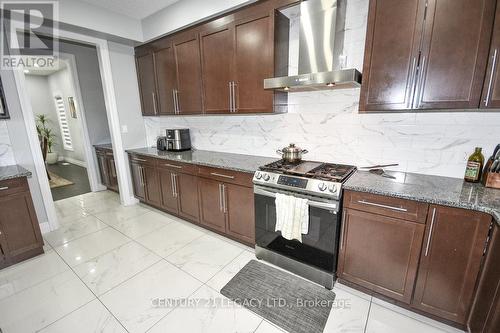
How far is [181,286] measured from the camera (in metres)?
1.98

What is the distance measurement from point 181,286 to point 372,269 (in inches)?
63.1

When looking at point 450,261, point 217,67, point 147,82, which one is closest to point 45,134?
point 147,82

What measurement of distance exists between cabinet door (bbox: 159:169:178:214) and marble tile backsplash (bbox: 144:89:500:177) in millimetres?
942

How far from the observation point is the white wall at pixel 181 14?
7.57 feet

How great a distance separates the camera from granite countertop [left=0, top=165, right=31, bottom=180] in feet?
7.08

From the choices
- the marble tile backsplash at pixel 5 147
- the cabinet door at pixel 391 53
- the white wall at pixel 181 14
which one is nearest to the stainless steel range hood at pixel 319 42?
the cabinet door at pixel 391 53

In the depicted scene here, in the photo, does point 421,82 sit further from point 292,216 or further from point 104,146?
point 104,146

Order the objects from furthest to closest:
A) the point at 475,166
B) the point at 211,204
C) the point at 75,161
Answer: the point at 75,161 < the point at 211,204 < the point at 475,166

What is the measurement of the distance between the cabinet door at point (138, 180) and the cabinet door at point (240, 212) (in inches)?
68.7

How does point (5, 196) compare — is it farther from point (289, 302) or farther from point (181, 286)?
point (289, 302)

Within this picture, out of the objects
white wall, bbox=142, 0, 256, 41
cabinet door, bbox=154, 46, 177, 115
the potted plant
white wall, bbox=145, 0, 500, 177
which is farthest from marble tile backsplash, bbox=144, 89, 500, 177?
the potted plant

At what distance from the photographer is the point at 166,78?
3.14m

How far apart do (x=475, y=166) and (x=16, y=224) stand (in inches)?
163

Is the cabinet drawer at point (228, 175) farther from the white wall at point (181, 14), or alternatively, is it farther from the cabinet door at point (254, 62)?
the white wall at point (181, 14)
